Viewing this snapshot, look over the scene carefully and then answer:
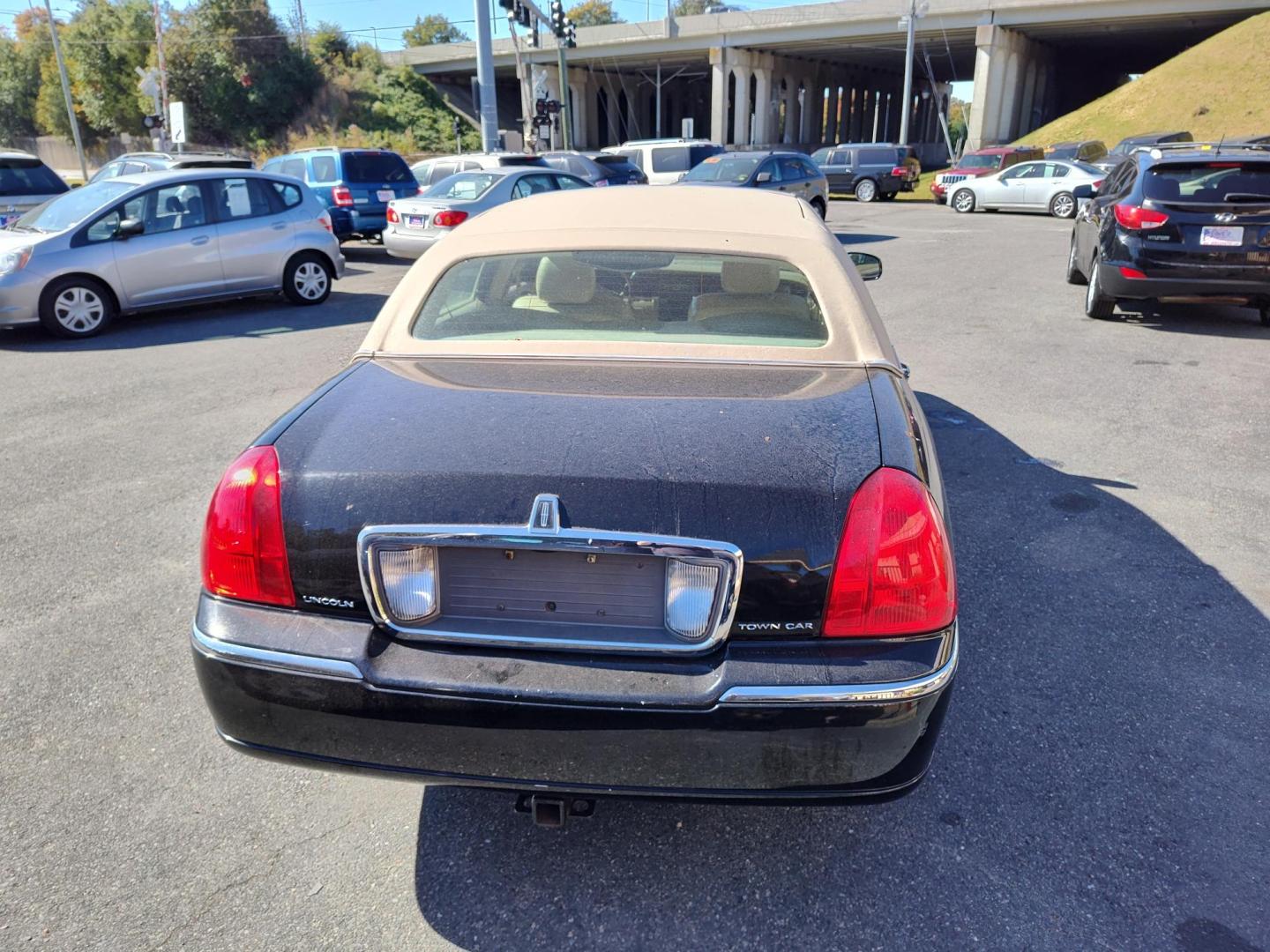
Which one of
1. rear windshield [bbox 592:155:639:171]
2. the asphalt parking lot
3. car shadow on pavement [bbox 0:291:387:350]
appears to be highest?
rear windshield [bbox 592:155:639:171]

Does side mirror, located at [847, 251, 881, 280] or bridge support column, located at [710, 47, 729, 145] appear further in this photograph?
bridge support column, located at [710, 47, 729, 145]

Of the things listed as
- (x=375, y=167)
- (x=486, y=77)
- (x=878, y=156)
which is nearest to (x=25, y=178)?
(x=375, y=167)

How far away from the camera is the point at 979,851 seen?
2568mm

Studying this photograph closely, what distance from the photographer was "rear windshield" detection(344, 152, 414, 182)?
16141 mm

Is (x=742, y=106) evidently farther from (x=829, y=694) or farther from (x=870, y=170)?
(x=829, y=694)

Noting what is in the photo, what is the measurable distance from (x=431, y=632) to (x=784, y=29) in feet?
176

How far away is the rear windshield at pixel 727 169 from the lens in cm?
1788

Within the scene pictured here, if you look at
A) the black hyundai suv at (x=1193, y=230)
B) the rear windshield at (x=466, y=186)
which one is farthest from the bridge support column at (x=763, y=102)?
the black hyundai suv at (x=1193, y=230)

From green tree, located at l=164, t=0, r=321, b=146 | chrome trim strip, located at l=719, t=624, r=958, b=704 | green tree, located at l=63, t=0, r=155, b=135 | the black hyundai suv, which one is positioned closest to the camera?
chrome trim strip, located at l=719, t=624, r=958, b=704

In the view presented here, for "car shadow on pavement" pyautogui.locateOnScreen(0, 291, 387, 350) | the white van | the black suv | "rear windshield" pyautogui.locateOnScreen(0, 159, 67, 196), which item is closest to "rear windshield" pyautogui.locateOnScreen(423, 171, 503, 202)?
"car shadow on pavement" pyautogui.locateOnScreen(0, 291, 387, 350)

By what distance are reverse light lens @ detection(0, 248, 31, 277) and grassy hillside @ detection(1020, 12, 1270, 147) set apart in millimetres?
38750

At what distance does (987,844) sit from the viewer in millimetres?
2598

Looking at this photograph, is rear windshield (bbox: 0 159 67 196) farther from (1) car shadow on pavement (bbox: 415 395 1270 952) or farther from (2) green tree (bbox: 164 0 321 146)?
(2) green tree (bbox: 164 0 321 146)

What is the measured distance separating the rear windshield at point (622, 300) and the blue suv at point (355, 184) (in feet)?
44.9
